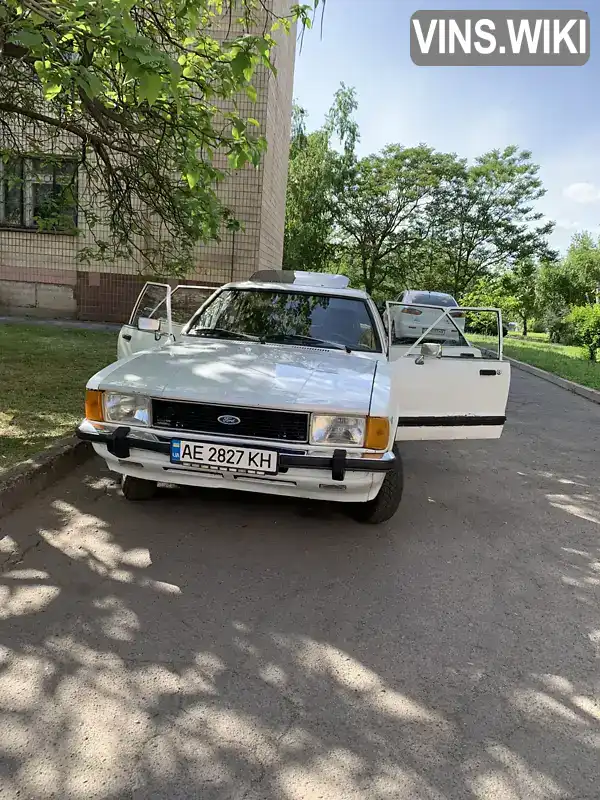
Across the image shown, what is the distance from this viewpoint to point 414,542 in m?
4.11

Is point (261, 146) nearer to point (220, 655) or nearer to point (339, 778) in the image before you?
point (220, 655)

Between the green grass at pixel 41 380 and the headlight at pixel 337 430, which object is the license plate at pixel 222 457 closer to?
the headlight at pixel 337 430

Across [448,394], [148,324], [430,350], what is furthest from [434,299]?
[148,324]

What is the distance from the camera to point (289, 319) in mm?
5066

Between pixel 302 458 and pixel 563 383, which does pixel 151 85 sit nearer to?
pixel 302 458

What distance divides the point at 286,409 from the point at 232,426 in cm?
36

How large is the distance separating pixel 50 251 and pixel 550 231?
2868 cm

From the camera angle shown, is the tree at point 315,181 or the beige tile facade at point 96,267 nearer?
the beige tile facade at point 96,267

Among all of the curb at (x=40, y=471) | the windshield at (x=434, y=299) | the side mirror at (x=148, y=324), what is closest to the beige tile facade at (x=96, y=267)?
the windshield at (x=434, y=299)

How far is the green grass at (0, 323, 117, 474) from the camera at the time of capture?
5.49 meters

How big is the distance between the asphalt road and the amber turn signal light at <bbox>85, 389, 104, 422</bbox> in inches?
29.3

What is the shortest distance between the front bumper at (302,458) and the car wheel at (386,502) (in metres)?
0.43

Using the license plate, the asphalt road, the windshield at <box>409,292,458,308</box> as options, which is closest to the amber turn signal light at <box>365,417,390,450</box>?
the license plate

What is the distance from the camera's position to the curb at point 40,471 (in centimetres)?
424
